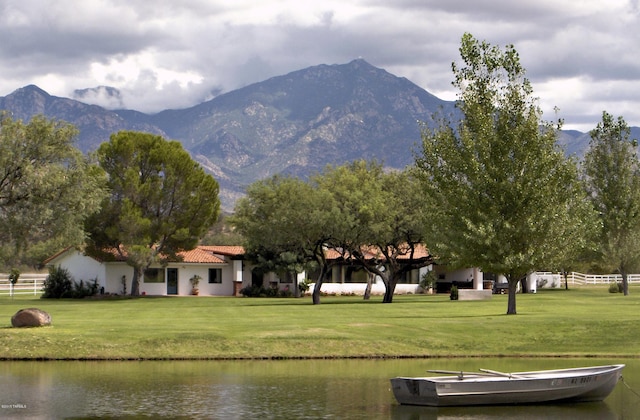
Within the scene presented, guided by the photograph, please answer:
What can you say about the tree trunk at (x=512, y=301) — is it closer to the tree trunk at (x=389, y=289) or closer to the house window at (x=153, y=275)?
the tree trunk at (x=389, y=289)

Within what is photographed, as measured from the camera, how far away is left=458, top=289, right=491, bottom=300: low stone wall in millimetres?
71875

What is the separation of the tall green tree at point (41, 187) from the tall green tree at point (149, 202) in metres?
18.9

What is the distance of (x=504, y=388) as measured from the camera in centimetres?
2661

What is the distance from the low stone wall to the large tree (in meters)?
21.7

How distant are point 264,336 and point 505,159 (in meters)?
15.9

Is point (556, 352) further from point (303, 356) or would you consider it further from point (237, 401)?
point (237, 401)

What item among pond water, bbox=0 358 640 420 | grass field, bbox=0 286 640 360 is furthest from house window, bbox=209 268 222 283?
pond water, bbox=0 358 640 420

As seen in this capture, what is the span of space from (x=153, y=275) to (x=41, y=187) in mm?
31451

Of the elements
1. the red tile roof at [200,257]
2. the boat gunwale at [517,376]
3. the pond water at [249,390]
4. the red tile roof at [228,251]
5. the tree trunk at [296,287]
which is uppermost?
the red tile roof at [228,251]

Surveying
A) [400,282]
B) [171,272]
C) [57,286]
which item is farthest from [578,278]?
[57,286]

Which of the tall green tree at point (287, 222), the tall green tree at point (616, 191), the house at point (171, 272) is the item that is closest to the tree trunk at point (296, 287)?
the tall green tree at point (287, 222)

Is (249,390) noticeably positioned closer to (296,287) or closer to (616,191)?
(296,287)

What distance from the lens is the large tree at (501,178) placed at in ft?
156

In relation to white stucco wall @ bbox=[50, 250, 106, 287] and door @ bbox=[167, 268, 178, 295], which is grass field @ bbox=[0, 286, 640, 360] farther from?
door @ bbox=[167, 268, 178, 295]
